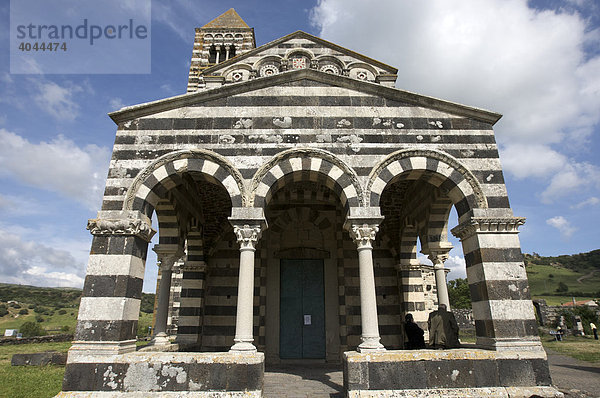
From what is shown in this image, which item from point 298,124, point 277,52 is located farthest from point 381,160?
point 277,52

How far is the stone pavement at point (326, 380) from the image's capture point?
6.35 m

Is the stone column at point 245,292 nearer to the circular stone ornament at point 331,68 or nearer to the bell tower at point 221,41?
the circular stone ornament at point 331,68

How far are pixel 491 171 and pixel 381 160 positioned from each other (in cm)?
235

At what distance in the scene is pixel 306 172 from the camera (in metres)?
7.50

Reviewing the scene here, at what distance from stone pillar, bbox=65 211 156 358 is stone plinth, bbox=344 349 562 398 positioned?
4139 mm

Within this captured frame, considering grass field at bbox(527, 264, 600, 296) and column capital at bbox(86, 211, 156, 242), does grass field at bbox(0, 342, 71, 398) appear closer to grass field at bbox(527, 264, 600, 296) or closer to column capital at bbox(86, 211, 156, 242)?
column capital at bbox(86, 211, 156, 242)

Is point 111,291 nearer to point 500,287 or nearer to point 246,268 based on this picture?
point 246,268

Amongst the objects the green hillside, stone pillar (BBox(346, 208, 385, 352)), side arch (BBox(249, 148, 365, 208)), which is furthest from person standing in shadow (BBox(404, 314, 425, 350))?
the green hillside

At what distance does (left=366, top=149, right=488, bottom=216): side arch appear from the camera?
720cm

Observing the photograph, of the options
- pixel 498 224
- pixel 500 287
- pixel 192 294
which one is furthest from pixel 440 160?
pixel 192 294

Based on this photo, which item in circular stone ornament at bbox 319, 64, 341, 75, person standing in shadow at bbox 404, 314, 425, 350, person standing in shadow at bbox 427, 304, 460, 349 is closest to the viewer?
person standing in shadow at bbox 427, 304, 460, 349

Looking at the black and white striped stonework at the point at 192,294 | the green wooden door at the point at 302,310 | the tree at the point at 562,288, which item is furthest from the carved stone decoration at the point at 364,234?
the tree at the point at 562,288

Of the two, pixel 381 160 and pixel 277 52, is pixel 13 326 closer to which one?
pixel 277 52

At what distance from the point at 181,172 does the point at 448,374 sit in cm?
641
